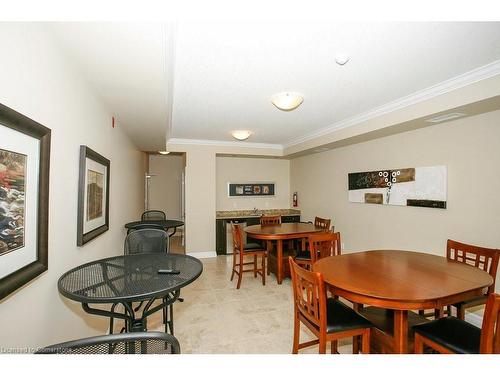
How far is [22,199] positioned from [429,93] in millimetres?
3561

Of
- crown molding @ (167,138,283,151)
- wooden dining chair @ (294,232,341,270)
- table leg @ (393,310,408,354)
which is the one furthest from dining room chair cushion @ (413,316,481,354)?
crown molding @ (167,138,283,151)

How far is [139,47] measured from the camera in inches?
61.8

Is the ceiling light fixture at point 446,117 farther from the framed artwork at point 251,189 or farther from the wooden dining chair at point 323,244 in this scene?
the framed artwork at point 251,189

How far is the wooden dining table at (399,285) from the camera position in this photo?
4.91 feet

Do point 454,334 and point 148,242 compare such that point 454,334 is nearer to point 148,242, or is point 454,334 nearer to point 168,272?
point 168,272

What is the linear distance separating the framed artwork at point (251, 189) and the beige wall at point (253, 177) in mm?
103

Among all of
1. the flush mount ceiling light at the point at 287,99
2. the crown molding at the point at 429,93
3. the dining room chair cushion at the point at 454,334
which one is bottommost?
the dining room chair cushion at the point at 454,334

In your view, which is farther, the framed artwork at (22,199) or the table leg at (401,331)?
the table leg at (401,331)

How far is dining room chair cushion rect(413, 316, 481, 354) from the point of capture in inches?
54.7

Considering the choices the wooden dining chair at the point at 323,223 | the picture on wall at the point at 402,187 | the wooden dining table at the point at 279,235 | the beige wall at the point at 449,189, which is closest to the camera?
the beige wall at the point at 449,189

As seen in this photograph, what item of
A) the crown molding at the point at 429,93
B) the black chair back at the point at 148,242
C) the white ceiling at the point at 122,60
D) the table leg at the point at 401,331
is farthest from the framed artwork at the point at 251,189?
the table leg at the point at 401,331

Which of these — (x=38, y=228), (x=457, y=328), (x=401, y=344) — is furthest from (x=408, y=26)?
(x=38, y=228)
